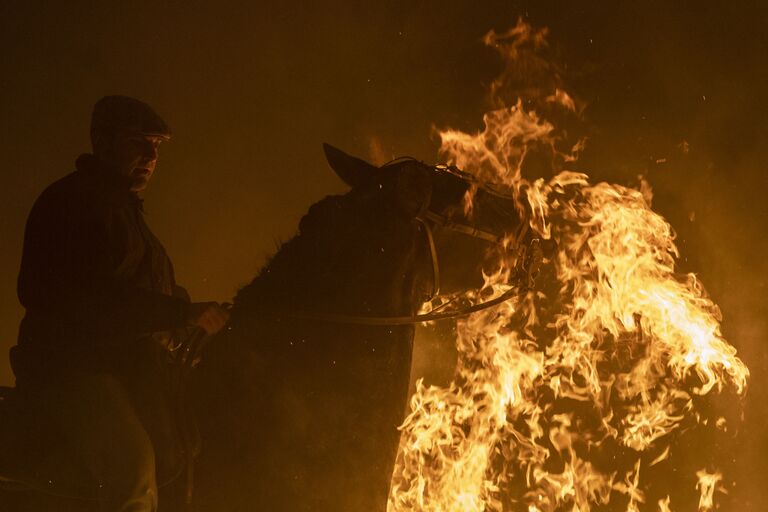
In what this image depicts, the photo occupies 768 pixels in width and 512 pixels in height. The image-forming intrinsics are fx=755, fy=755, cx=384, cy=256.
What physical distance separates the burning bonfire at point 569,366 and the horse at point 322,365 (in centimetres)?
Answer: 67

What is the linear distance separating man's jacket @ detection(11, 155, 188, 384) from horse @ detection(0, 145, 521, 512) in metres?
0.36

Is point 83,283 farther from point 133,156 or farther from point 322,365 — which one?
point 322,365

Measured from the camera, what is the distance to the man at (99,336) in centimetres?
278

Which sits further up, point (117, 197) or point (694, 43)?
point (694, 43)

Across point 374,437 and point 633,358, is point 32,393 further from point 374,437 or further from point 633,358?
point 633,358

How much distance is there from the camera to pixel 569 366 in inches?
241

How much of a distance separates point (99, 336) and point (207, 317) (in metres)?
0.42

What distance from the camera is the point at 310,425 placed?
2994mm

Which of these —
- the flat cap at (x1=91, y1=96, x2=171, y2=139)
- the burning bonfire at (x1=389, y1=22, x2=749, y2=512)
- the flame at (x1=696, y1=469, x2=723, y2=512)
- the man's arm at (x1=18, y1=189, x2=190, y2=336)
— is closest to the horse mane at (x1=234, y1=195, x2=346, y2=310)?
the man's arm at (x1=18, y1=189, x2=190, y2=336)

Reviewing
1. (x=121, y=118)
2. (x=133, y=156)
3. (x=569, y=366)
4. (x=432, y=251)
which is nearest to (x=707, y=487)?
(x=569, y=366)

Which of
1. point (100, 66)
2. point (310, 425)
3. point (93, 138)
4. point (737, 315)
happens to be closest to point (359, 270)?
point (310, 425)

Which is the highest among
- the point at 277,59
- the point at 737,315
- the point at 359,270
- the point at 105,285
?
the point at 277,59

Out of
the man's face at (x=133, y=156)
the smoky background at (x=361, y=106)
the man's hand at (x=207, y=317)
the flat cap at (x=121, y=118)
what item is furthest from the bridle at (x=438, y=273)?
the smoky background at (x=361, y=106)

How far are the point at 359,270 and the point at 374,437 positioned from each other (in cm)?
68
